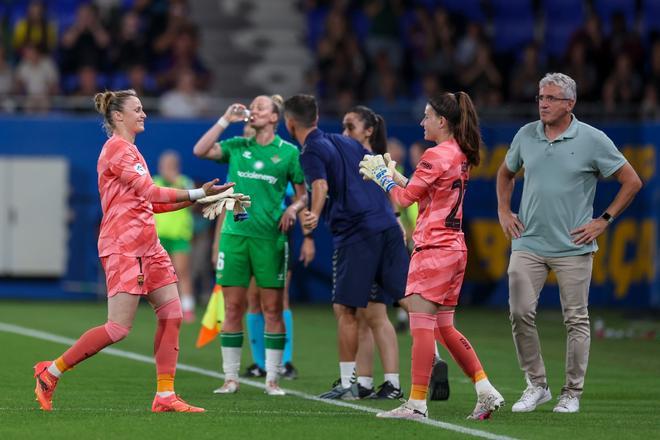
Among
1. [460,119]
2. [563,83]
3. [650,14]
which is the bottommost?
[460,119]

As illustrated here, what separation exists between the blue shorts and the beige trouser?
3.75 ft

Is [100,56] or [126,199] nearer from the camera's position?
→ [126,199]

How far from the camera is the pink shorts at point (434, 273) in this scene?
31.0 feet

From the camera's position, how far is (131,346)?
15398 millimetres

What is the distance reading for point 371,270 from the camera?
36.5 feet

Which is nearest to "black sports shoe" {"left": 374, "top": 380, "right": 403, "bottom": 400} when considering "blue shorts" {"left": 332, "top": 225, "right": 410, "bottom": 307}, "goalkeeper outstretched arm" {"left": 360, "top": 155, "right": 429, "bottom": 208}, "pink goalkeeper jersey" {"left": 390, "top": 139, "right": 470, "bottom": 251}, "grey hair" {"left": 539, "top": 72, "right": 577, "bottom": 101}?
"blue shorts" {"left": 332, "top": 225, "right": 410, "bottom": 307}

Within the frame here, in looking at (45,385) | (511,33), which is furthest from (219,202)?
(511,33)

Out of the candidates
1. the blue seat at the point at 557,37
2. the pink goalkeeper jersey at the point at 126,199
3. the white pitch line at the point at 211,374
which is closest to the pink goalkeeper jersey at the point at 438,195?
the white pitch line at the point at 211,374

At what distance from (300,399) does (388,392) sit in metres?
0.71

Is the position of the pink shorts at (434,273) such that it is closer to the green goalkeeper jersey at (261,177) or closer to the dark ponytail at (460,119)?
the dark ponytail at (460,119)

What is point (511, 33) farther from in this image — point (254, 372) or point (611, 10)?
point (254, 372)

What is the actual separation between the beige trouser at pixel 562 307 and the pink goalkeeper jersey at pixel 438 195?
39.6 inches

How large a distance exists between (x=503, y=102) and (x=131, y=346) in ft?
31.4

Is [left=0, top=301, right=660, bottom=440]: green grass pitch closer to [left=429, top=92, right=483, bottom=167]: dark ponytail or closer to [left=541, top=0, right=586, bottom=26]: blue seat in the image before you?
[left=429, top=92, right=483, bottom=167]: dark ponytail
